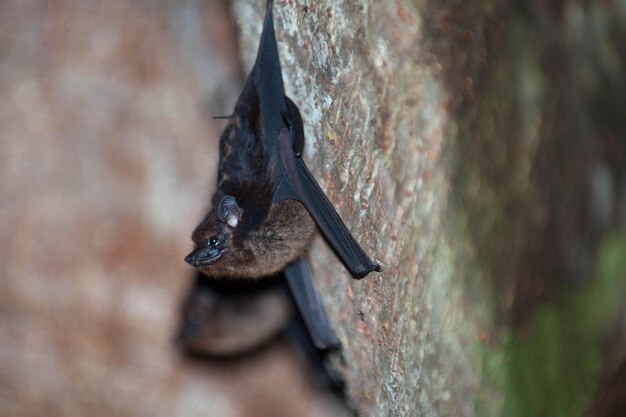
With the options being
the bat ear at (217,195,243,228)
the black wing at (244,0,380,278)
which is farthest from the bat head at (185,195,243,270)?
the black wing at (244,0,380,278)

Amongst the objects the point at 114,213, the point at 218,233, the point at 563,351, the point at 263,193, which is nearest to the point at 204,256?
the point at 218,233

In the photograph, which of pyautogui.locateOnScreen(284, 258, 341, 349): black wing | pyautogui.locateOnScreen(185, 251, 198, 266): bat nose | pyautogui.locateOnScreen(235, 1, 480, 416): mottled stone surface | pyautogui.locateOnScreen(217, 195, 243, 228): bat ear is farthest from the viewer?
pyautogui.locateOnScreen(284, 258, 341, 349): black wing

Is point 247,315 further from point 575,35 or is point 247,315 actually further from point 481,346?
point 575,35

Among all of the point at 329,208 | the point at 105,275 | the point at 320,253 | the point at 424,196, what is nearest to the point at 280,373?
the point at 105,275

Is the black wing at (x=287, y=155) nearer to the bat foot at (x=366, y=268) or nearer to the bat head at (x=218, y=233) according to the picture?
the bat foot at (x=366, y=268)

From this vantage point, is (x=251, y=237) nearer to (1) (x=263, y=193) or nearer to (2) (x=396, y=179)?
(1) (x=263, y=193)

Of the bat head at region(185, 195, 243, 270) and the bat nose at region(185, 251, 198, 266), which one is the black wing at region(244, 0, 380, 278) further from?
the bat nose at region(185, 251, 198, 266)
